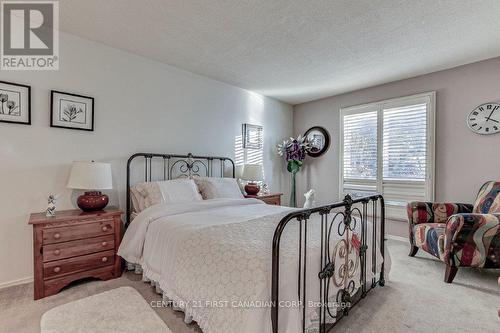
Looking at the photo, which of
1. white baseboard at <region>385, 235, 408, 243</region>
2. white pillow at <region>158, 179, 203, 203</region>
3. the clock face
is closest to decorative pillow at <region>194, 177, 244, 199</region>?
white pillow at <region>158, 179, 203, 203</region>

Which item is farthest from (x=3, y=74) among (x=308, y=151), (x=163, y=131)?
(x=308, y=151)

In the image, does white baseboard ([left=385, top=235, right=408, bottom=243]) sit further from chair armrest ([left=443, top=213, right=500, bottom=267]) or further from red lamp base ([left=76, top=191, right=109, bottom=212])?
red lamp base ([left=76, top=191, right=109, bottom=212])

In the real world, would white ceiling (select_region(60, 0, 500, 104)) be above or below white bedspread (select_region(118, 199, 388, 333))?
above

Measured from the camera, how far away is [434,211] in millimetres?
3129

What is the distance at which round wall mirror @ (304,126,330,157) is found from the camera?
16.1 feet

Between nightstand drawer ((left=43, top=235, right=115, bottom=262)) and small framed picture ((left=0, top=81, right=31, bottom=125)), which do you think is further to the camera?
small framed picture ((left=0, top=81, right=31, bottom=125))

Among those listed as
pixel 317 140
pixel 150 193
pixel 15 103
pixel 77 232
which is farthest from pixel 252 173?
pixel 15 103

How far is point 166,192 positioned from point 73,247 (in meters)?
0.99

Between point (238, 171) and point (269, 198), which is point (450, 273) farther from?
point (238, 171)

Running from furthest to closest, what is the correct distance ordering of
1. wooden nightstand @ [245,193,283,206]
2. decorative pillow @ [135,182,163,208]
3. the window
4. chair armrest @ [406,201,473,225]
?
wooden nightstand @ [245,193,283,206], the window, chair armrest @ [406,201,473,225], decorative pillow @ [135,182,163,208]

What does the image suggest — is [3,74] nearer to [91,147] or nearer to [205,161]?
[91,147]

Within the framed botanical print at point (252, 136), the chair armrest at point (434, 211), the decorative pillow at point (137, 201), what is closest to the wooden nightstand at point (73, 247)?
the decorative pillow at point (137, 201)

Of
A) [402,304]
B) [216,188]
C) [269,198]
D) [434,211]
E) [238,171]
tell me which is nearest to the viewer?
[402,304]

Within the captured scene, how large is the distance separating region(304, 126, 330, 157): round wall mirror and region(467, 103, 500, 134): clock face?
2.15 m
